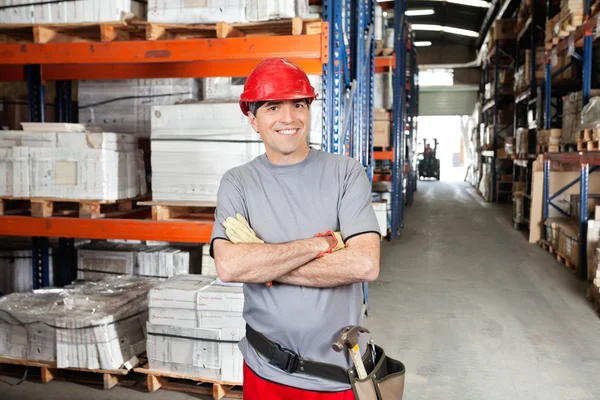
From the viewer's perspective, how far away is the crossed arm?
2.03 meters

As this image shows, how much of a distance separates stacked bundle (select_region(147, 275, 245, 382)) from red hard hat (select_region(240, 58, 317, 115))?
2.00 metres

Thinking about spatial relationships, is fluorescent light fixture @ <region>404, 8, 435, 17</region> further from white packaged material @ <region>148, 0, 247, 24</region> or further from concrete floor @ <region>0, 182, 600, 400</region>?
white packaged material @ <region>148, 0, 247, 24</region>

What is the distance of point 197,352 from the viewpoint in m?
3.91

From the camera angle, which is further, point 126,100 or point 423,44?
point 423,44

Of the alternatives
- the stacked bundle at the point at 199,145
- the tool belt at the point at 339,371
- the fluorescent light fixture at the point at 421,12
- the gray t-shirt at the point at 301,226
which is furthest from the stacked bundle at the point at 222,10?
the fluorescent light fixture at the point at 421,12

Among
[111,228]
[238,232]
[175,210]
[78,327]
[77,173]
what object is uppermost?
[77,173]

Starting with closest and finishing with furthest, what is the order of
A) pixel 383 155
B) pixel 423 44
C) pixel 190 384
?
pixel 190 384, pixel 383 155, pixel 423 44

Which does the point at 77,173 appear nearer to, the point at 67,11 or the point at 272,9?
the point at 67,11

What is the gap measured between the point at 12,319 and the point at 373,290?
4331mm

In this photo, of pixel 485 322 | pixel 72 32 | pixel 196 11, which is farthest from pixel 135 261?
pixel 485 322

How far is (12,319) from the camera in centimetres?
420

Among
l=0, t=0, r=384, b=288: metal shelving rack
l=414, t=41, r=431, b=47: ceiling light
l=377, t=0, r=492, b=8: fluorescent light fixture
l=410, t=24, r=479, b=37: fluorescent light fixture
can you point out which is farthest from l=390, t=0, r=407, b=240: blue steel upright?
l=414, t=41, r=431, b=47: ceiling light

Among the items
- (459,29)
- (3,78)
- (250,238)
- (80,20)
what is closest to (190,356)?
(250,238)

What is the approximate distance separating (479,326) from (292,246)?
4204 mm
